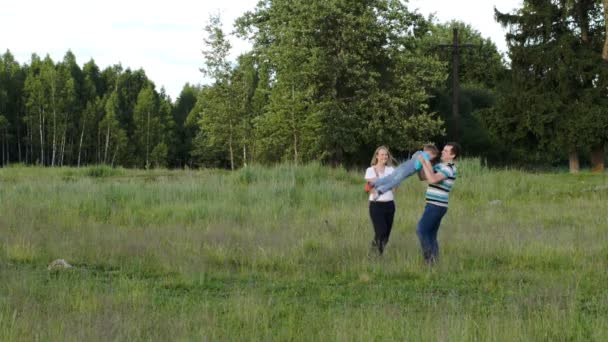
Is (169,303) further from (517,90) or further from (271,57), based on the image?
(517,90)

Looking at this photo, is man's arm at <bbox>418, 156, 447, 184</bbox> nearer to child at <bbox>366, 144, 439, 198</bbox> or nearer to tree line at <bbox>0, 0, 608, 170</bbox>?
child at <bbox>366, 144, 439, 198</bbox>

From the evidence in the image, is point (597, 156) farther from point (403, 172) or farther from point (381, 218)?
point (403, 172)

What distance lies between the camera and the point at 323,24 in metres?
33.4

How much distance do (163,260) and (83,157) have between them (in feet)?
241

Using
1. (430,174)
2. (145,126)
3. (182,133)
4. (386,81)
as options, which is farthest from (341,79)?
(182,133)

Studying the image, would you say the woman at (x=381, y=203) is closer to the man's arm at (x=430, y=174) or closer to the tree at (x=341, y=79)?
the man's arm at (x=430, y=174)

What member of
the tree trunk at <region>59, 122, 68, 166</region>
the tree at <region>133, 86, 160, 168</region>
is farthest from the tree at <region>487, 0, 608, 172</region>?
the tree at <region>133, 86, 160, 168</region>

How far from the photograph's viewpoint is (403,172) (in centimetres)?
823

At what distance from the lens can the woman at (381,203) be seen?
8781 millimetres

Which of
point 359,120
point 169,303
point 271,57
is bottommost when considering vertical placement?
point 169,303

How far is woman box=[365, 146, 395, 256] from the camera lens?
8.78m

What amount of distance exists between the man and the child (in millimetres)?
116

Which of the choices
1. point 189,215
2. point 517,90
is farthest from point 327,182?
point 517,90

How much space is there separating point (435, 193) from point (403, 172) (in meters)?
0.49
